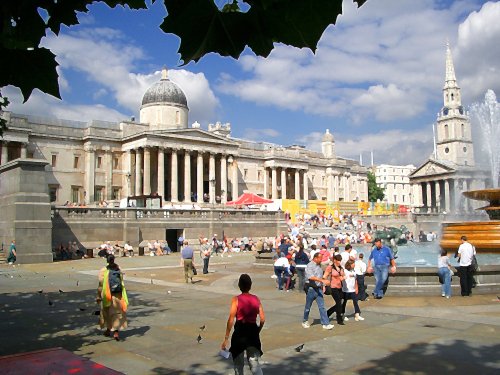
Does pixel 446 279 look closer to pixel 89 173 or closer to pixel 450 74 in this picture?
pixel 89 173

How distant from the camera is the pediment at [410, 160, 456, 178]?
9631 cm

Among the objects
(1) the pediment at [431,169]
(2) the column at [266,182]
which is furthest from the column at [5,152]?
(1) the pediment at [431,169]

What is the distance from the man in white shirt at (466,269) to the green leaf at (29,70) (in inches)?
553

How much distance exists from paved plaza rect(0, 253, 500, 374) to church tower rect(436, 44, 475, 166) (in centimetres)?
10334

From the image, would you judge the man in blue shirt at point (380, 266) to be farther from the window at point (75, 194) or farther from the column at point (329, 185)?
the column at point (329, 185)

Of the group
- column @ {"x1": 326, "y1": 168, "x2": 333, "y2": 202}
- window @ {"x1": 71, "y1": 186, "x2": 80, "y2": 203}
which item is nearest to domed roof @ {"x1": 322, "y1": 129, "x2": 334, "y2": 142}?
column @ {"x1": 326, "y1": 168, "x2": 333, "y2": 202}

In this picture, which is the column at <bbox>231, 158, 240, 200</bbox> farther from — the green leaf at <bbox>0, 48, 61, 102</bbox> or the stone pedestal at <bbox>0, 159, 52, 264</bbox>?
the green leaf at <bbox>0, 48, 61, 102</bbox>

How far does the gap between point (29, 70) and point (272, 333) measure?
8607mm

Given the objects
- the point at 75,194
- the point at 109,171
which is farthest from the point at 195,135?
the point at 75,194

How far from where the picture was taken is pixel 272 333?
1023 centimetres

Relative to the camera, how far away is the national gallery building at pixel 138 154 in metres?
59.7

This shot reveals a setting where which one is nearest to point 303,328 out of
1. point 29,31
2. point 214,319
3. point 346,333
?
point 346,333

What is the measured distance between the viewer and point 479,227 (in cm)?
1958

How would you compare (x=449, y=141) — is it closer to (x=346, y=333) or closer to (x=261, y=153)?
(x=261, y=153)
